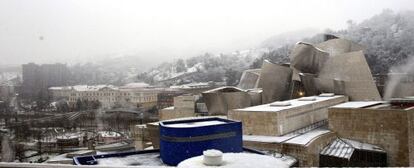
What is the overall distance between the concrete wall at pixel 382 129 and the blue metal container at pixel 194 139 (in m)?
4.04

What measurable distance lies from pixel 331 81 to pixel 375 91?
5.36 feet

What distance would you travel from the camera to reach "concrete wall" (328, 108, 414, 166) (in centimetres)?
843

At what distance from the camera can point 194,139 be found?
6.05m

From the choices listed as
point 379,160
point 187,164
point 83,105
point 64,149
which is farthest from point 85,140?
point 187,164

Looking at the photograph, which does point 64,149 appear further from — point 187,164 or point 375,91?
point 187,164

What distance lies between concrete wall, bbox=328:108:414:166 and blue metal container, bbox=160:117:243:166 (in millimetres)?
4040

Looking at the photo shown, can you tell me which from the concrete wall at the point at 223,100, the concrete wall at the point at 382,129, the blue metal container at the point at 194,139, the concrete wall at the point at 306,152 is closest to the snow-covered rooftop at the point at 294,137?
the concrete wall at the point at 306,152

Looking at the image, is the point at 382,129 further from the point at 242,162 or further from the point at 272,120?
the point at 242,162

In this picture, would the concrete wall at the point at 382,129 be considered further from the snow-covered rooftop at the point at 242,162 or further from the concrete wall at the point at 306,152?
the snow-covered rooftop at the point at 242,162

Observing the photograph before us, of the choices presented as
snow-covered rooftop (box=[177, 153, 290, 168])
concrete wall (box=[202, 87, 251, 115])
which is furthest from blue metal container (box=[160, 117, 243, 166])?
concrete wall (box=[202, 87, 251, 115])

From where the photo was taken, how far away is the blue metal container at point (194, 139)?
604cm

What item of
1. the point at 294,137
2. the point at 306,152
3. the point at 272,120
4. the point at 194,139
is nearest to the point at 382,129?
the point at 294,137

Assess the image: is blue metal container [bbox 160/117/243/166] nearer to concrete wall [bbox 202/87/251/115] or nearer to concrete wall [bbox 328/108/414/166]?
concrete wall [bbox 328/108/414/166]

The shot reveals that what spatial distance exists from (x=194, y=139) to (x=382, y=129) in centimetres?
505
